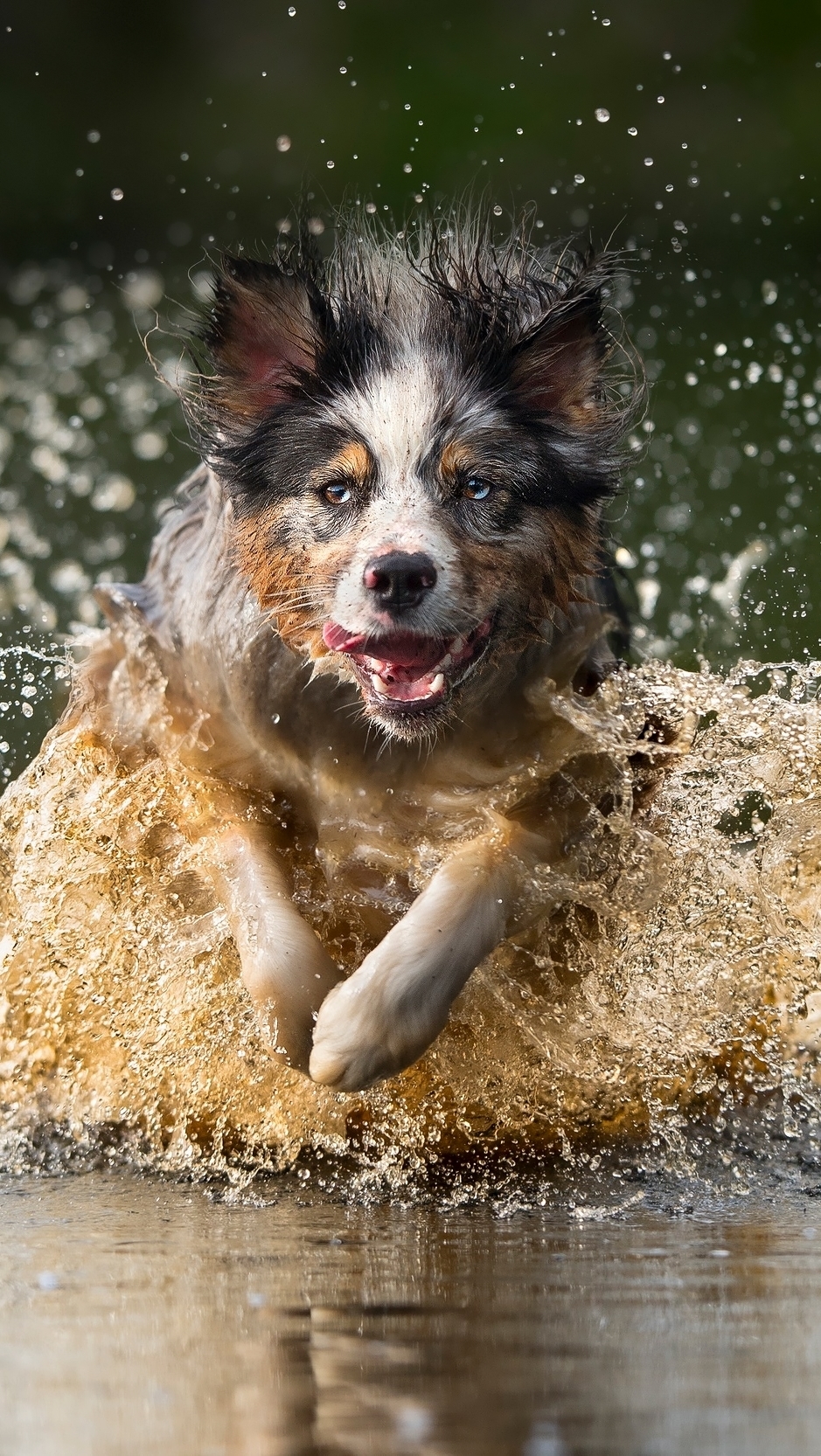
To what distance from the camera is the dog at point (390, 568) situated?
3.20 meters

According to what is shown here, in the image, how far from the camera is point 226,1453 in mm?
1680

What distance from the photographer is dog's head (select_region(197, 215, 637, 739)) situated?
3.24m

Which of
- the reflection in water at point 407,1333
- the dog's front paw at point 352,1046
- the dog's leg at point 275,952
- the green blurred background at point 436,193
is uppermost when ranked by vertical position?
the green blurred background at point 436,193

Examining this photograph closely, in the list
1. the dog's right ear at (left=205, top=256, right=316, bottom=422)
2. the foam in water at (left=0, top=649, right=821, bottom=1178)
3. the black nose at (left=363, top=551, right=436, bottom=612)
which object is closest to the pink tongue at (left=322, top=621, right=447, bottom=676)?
the black nose at (left=363, top=551, right=436, bottom=612)

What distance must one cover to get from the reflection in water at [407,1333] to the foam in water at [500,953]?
1.94ft

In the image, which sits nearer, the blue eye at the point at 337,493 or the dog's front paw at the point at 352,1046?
the dog's front paw at the point at 352,1046

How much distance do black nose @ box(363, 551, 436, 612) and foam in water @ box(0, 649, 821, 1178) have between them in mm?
601

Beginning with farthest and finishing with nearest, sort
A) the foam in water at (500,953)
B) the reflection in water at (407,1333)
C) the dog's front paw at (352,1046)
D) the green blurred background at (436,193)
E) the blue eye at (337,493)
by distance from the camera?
the green blurred background at (436,193), the foam in water at (500,953), the blue eye at (337,493), the dog's front paw at (352,1046), the reflection in water at (407,1333)

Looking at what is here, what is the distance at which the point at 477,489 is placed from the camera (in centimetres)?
328

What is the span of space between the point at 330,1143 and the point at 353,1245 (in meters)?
0.79

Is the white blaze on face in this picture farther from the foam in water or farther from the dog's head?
the foam in water

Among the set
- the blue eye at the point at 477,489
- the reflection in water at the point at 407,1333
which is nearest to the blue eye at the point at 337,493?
the blue eye at the point at 477,489

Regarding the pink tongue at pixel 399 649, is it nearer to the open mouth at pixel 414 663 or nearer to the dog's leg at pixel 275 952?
the open mouth at pixel 414 663

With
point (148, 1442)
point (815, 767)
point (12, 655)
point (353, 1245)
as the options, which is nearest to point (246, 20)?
point (12, 655)
